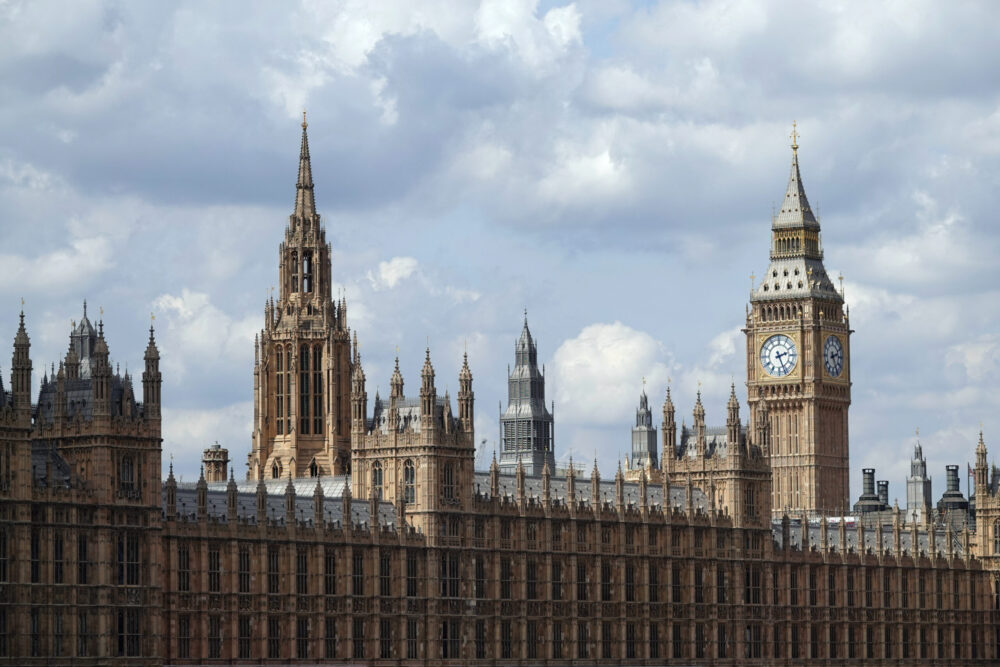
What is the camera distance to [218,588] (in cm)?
18500

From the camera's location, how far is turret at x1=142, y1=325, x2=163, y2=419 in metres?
176

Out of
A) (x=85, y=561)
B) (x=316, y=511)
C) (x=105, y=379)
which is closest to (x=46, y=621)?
(x=85, y=561)

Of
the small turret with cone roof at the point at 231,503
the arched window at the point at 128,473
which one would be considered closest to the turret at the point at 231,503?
the small turret with cone roof at the point at 231,503

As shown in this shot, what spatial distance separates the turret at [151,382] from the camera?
17562 centimetres

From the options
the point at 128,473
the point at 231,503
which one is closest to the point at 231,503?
the point at 231,503

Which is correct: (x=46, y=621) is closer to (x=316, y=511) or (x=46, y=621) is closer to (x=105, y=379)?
(x=105, y=379)

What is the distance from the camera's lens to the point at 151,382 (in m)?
176

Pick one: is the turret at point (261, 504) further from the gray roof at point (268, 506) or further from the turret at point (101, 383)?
the turret at point (101, 383)

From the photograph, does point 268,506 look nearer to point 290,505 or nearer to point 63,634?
point 290,505

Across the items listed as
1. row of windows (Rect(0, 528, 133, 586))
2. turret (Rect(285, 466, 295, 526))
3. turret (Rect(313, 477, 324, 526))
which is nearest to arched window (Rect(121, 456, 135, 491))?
row of windows (Rect(0, 528, 133, 586))

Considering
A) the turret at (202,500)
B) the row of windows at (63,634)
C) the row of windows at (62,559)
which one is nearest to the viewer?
the row of windows at (63,634)

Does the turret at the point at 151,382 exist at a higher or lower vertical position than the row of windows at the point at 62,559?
higher

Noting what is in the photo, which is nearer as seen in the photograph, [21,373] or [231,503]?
[21,373]

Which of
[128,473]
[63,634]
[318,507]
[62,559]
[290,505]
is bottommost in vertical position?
[63,634]
